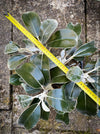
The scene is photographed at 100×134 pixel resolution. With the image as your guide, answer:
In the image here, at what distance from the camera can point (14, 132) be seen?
1.52 m

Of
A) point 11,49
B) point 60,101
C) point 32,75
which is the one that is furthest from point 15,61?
point 60,101

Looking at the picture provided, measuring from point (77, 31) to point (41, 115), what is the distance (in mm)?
686

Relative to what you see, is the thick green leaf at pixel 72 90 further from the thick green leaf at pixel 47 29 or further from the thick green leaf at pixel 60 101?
the thick green leaf at pixel 47 29

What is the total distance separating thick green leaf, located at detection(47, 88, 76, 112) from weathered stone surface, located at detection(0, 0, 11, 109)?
0.52 meters

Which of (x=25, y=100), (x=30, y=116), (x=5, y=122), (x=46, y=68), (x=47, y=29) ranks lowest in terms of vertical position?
(x=5, y=122)

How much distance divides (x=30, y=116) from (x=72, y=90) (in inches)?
14.0

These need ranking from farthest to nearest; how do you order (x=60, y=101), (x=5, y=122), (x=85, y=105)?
1. (x=5, y=122)
2. (x=85, y=105)
3. (x=60, y=101)

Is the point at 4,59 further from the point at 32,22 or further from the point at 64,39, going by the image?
the point at 64,39

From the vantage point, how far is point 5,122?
1.52m

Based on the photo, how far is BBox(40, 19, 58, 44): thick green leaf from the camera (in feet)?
3.96

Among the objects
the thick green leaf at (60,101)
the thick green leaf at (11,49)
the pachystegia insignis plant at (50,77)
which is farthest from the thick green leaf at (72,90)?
the thick green leaf at (11,49)

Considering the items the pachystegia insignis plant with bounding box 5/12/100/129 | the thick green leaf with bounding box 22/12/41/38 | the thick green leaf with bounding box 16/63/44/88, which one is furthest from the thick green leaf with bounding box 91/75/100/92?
the thick green leaf with bounding box 22/12/41/38

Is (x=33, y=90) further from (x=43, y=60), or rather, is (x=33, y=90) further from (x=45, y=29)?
(x=45, y=29)

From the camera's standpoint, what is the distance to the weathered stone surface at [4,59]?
1519 millimetres
